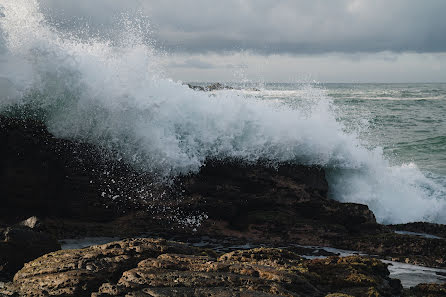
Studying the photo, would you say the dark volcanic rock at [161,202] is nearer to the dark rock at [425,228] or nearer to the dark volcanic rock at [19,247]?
the dark rock at [425,228]

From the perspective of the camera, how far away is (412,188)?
11.9m

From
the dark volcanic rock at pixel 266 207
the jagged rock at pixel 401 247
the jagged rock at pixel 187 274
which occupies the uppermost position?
the jagged rock at pixel 187 274

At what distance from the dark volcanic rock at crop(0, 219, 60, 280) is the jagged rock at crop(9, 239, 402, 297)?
1150mm

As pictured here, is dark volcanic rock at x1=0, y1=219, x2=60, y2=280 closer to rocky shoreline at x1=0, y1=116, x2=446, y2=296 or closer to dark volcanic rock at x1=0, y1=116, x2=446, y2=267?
rocky shoreline at x1=0, y1=116, x2=446, y2=296

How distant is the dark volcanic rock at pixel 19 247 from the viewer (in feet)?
18.5

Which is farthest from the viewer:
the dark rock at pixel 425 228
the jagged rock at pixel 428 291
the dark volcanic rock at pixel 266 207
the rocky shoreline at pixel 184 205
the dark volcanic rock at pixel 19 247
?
the dark rock at pixel 425 228

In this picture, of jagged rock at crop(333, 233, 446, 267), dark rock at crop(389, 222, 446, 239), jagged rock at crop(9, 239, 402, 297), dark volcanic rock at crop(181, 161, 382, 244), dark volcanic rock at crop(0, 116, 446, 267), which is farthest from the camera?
dark rock at crop(389, 222, 446, 239)

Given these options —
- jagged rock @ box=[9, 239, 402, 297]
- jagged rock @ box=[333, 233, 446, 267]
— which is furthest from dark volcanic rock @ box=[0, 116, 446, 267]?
jagged rock @ box=[9, 239, 402, 297]

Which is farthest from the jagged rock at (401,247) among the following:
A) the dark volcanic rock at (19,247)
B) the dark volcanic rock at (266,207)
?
the dark volcanic rock at (19,247)

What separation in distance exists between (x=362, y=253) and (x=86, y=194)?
485 centimetres

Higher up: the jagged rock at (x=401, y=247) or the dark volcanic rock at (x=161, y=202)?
the dark volcanic rock at (x=161, y=202)

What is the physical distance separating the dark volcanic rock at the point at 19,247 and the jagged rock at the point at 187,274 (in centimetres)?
115

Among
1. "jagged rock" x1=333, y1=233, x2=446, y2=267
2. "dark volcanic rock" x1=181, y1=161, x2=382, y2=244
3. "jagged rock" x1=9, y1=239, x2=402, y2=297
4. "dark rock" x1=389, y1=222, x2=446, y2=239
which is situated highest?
"jagged rock" x1=9, y1=239, x2=402, y2=297

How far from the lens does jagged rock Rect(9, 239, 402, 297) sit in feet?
12.4
